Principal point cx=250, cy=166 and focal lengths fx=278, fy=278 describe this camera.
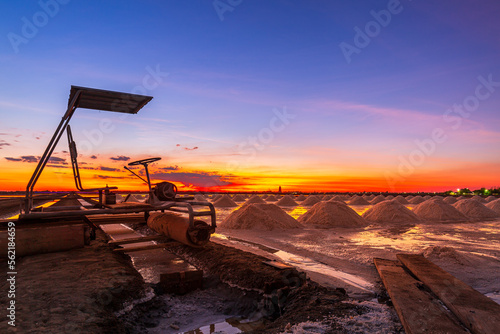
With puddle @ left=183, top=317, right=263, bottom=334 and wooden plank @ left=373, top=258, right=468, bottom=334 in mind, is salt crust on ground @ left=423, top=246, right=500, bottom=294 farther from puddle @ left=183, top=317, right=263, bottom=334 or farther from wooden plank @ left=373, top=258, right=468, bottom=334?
puddle @ left=183, top=317, right=263, bottom=334

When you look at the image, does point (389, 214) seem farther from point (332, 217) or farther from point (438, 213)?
point (332, 217)

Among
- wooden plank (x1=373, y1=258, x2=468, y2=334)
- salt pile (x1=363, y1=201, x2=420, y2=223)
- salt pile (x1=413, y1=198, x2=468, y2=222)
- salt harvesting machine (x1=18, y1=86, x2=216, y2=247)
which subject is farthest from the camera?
salt pile (x1=413, y1=198, x2=468, y2=222)

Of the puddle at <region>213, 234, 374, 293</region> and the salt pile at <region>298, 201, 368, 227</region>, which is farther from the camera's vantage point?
the salt pile at <region>298, 201, 368, 227</region>

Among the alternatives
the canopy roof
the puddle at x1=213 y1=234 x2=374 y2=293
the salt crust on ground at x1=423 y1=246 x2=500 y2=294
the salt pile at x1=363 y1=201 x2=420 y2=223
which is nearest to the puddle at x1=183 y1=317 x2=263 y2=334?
the puddle at x1=213 y1=234 x2=374 y2=293

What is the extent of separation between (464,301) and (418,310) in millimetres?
948

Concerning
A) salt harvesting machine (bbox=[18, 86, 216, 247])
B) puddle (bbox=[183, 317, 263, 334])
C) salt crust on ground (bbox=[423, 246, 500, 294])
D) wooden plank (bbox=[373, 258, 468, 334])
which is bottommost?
puddle (bbox=[183, 317, 263, 334])

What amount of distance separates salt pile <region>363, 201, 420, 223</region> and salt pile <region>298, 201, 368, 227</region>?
2.50 metres

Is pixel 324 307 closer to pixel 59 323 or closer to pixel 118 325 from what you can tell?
pixel 118 325

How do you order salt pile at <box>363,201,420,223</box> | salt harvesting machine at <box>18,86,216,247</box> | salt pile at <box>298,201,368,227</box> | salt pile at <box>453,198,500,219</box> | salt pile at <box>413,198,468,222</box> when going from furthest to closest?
salt pile at <box>453,198,500,219</box> → salt pile at <box>413,198,468,222</box> → salt pile at <box>363,201,420,223</box> → salt pile at <box>298,201,368,227</box> → salt harvesting machine at <box>18,86,216,247</box>

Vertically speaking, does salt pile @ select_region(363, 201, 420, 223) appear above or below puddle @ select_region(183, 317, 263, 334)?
above

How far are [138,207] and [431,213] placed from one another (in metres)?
21.4

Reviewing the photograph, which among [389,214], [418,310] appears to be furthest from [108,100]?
[389,214]

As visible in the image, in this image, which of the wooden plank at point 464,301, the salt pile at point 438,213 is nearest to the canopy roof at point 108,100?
the wooden plank at point 464,301

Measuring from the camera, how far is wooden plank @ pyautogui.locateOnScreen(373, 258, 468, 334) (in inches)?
125
